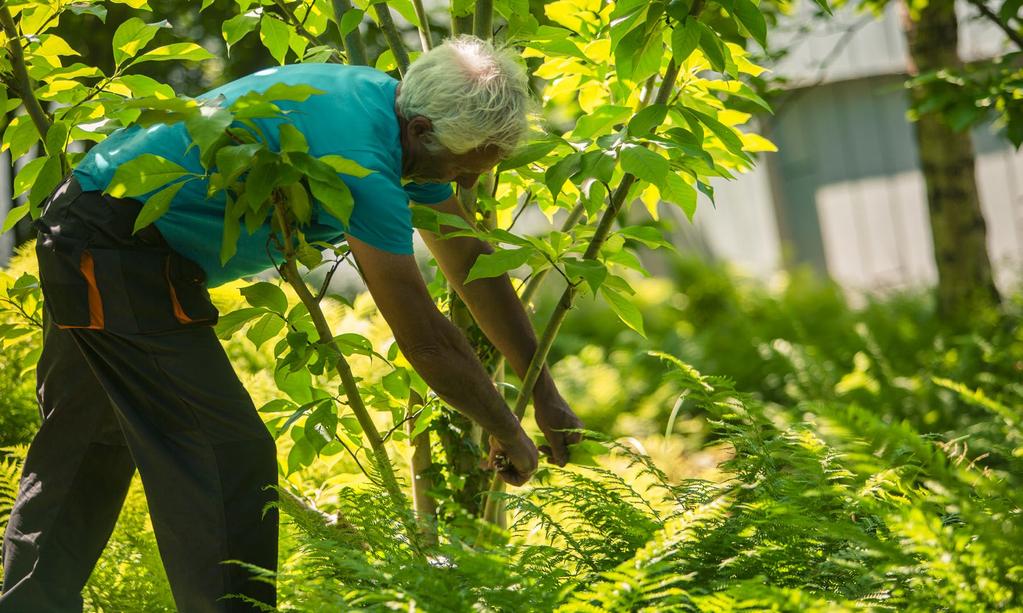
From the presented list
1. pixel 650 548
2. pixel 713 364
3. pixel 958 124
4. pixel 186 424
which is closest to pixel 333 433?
pixel 186 424

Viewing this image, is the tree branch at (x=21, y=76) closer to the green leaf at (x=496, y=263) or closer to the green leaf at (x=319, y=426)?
the green leaf at (x=319, y=426)

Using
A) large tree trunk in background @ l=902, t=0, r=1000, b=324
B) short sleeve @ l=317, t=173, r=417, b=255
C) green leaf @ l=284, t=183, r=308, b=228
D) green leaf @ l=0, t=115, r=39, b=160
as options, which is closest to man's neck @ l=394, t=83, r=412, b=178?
short sleeve @ l=317, t=173, r=417, b=255

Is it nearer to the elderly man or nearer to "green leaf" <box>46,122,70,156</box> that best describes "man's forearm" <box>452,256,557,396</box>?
the elderly man

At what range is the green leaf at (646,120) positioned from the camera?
6.88 feet

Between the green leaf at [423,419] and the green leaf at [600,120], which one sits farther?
the green leaf at [423,419]

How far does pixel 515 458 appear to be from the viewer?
7.41 feet

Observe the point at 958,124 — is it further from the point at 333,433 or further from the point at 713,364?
the point at 713,364

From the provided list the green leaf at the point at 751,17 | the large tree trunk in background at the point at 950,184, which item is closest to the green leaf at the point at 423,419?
the green leaf at the point at 751,17

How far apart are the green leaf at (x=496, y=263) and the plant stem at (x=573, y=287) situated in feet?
0.76

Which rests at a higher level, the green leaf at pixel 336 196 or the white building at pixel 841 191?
the green leaf at pixel 336 196

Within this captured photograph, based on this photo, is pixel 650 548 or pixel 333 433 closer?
pixel 650 548

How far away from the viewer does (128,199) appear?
2.14 meters

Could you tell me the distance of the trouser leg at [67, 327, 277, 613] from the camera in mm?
2098

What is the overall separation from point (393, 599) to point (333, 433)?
2.08 ft
